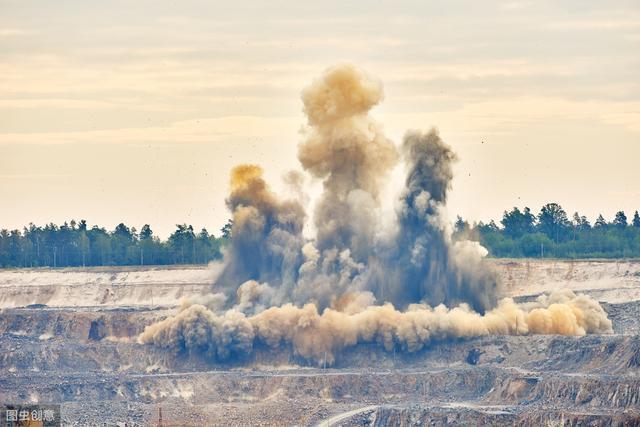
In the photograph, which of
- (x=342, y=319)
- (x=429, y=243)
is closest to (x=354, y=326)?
(x=342, y=319)

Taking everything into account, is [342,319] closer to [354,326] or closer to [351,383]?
[354,326]

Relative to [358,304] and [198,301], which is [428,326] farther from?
[198,301]

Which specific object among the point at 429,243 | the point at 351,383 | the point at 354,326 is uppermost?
the point at 429,243

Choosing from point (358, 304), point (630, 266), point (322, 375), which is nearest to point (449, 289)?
point (358, 304)

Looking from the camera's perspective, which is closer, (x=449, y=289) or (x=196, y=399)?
(x=196, y=399)

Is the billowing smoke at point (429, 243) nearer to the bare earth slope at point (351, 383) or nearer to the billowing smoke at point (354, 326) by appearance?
the billowing smoke at point (354, 326)
